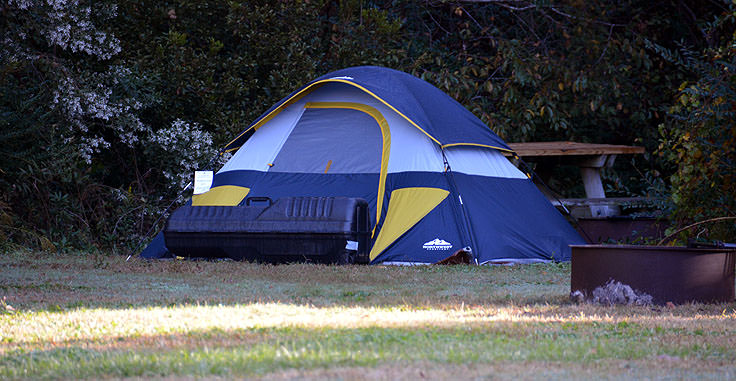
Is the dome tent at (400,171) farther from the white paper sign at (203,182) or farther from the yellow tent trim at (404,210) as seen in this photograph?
the white paper sign at (203,182)

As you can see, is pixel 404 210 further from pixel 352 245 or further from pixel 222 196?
pixel 222 196

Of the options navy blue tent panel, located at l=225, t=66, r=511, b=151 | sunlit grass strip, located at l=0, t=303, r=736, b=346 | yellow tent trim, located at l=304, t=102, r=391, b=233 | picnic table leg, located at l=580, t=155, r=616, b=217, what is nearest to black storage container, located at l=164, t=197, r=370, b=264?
yellow tent trim, located at l=304, t=102, r=391, b=233

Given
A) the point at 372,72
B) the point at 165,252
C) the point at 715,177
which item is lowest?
the point at 165,252

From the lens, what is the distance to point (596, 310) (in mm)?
5043

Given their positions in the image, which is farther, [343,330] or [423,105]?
[423,105]

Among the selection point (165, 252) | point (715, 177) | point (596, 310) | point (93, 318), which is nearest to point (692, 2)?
point (715, 177)

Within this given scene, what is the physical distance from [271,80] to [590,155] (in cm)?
461

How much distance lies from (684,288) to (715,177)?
3372 mm

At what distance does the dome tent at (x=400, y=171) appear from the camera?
858 cm

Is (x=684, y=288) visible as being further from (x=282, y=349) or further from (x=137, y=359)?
(x=137, y=359)

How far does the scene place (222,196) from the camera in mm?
9430

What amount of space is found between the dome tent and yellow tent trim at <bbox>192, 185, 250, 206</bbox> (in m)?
0.01

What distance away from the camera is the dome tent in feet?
28.1

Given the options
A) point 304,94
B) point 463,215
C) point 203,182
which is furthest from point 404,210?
point 203,182
